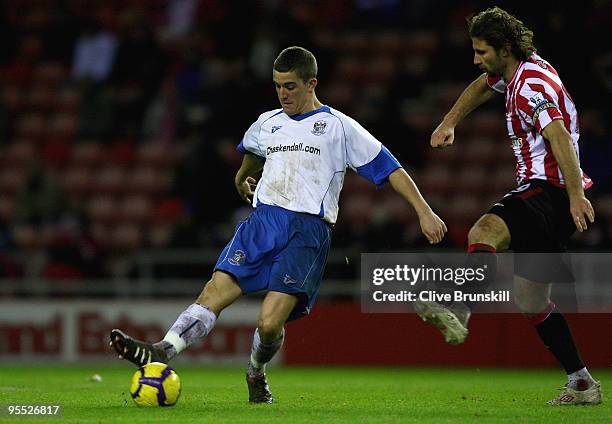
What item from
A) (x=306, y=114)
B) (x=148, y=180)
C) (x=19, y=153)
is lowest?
(x=306, y=114)

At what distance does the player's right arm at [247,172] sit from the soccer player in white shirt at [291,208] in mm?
329

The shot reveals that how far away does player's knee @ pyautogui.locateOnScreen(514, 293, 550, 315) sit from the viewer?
7504 mm

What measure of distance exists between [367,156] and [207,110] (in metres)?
9.98

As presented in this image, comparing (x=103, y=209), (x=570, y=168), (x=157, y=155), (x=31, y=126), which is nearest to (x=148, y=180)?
(x=157, y=155)

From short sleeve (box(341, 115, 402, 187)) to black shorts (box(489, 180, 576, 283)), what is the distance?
69cm

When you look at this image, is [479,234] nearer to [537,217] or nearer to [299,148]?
[537,217]

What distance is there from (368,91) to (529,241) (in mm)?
10429

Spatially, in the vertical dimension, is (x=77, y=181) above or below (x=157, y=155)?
below

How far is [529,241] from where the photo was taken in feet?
23.8

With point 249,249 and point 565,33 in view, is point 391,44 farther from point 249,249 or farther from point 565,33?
Answer: point 249,249

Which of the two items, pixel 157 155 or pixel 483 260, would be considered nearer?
pixel 483 260

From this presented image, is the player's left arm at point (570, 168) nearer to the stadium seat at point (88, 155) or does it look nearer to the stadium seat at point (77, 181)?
the stadium seat at point (77, 181)

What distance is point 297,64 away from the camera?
290 inches

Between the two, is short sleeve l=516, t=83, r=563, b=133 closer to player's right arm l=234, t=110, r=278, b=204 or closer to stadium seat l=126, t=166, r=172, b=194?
player's right arm l=234, t=110, r=278, b=204
